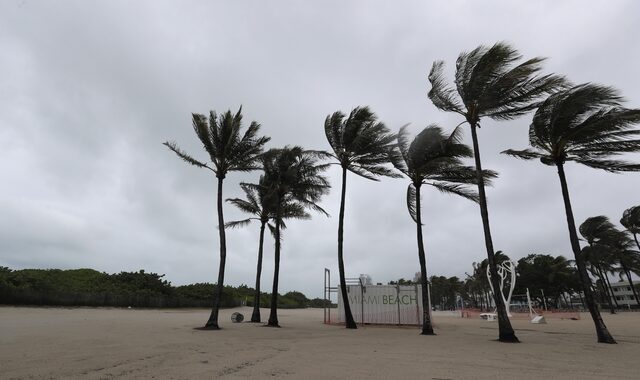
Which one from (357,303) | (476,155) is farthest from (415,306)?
(476,155)

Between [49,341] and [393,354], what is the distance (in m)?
9.11

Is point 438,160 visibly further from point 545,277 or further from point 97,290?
point 545,277

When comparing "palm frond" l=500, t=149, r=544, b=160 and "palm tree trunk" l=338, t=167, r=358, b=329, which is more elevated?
"palm frond" l=500, t=149, r=544, b=160

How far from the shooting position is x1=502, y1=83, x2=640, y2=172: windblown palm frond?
13016 mm

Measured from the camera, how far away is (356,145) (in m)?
20.1

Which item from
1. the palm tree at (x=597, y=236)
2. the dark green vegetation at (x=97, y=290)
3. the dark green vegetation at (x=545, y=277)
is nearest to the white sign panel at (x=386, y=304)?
the dark green vegetation at (x=97, y=290)

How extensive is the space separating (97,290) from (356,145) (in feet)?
104

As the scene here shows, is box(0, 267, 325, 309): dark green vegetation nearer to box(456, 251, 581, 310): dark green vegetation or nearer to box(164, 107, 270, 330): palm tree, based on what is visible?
box(164, 107, 270, 330): palm tree

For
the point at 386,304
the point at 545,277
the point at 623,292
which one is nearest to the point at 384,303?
the point at 386,304

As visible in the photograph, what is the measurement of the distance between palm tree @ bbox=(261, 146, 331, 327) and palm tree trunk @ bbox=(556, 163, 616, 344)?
11.7 meters

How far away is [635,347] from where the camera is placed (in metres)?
11.5

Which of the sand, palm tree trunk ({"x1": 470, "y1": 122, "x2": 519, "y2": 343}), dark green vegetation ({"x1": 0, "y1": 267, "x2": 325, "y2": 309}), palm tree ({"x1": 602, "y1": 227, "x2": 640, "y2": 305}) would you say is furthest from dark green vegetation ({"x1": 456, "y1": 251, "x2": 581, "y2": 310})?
the sand

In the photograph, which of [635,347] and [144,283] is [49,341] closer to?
[635,347]

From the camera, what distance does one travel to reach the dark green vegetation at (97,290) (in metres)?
29.3
